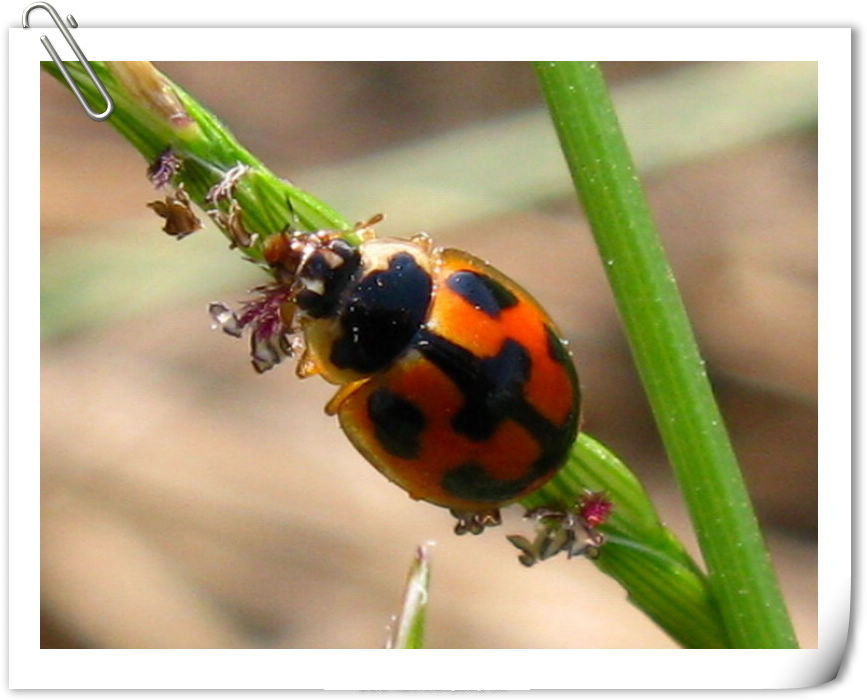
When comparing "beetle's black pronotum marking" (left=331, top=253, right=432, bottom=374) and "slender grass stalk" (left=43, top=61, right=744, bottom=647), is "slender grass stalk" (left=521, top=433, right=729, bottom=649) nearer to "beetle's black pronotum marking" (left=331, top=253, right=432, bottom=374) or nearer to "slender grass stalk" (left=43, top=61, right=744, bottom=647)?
"slender grass stalk" (left=43, top=61, right=744, bottom=647)

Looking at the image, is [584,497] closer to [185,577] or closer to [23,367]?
[23,367]

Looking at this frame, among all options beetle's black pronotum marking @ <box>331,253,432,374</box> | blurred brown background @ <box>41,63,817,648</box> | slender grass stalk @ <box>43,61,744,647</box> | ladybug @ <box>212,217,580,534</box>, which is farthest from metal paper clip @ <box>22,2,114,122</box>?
blurred brown background @ <box>41,63,817,648</box>

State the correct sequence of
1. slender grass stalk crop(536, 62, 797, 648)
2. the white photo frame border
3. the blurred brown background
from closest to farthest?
slender grass stalk crop(536, 62, 797, 648), the white photo frame border, the blurred brown background

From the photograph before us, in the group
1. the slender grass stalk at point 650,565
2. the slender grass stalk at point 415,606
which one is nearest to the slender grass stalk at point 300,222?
the slender grass stalk at point 650,565
